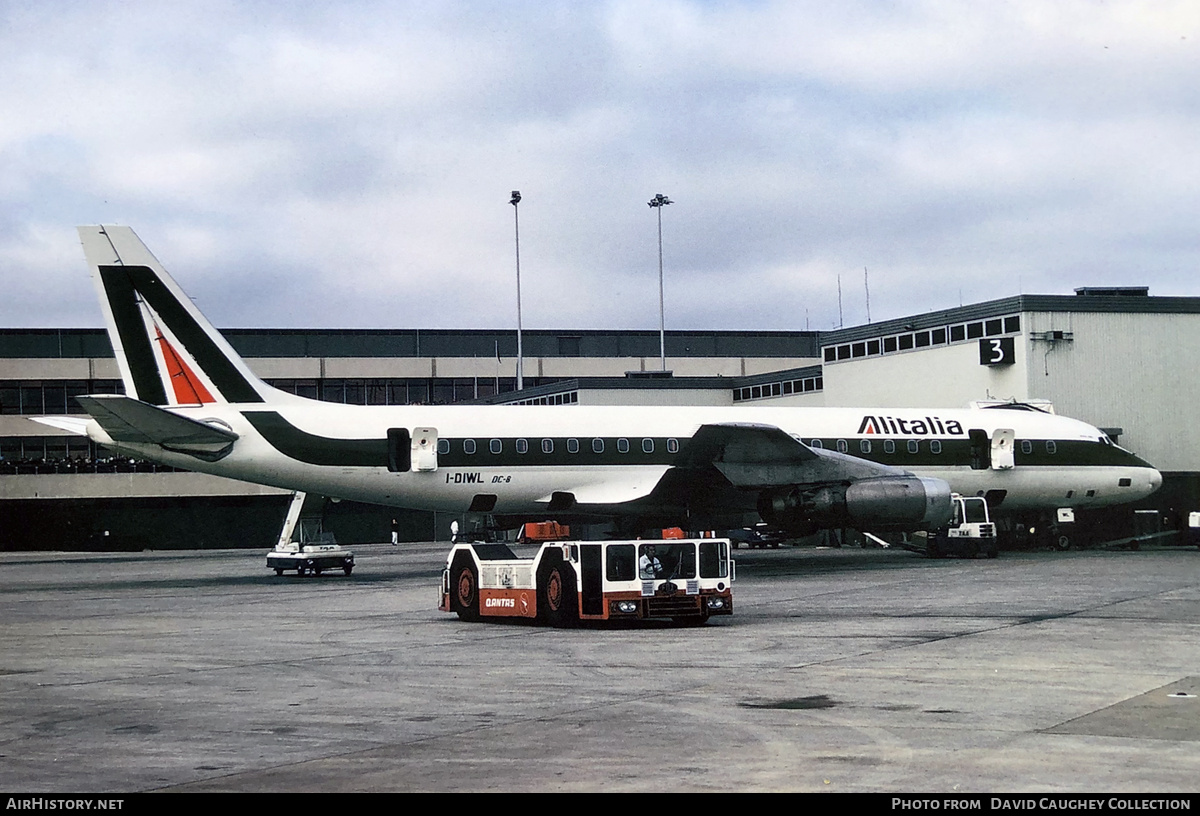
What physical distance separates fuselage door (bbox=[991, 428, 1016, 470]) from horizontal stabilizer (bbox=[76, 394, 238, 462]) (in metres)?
22.3

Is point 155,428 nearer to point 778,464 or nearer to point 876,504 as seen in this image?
point 778,464

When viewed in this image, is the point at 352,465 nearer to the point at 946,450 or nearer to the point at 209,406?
the point at 209,406

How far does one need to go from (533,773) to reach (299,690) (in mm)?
5711

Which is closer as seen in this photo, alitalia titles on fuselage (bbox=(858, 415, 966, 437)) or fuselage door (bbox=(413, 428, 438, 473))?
fuselage door (bbox=(413, 428, 438, 473))

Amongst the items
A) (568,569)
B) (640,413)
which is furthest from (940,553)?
(568,569)

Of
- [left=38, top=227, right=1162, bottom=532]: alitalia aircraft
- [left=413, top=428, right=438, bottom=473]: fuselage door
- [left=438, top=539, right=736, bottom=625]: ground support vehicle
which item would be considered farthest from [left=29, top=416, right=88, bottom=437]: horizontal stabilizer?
[left=438, top=539, right=736, bottom=625]: ground support vehicle

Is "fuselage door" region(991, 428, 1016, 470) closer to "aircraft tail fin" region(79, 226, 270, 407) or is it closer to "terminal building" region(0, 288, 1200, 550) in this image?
"terminal building" region(0, 288, 1200, 550)

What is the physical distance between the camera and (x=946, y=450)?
3922 cm

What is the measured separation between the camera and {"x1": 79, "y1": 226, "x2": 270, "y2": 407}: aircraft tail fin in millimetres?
31766

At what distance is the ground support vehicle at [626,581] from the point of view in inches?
821

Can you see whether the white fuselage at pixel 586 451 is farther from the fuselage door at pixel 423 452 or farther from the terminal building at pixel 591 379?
the terminal building at pixel 591 379

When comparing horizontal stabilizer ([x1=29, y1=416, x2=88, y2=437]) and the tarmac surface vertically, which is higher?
horizontal stabilizer ([x1=29, y1=416, x2=88, y2=437])

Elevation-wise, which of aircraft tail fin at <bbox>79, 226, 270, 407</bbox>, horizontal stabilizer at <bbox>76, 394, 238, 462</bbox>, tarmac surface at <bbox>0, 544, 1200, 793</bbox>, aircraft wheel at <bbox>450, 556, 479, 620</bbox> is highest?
aircraft tail fin at <bbox>79, 226, 270, 407</bbox>

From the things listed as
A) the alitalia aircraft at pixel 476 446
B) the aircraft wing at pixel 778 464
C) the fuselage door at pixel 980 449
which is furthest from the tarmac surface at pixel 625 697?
the fuselage door at pixel 980 449
